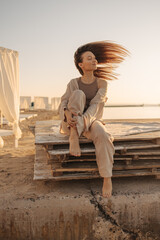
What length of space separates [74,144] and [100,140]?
297 mm

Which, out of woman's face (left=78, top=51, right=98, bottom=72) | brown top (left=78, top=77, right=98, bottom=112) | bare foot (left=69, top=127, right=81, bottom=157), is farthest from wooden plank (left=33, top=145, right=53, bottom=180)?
woman's face (left=78, top=51, right=98, bottom=72)

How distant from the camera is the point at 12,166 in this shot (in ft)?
11.2

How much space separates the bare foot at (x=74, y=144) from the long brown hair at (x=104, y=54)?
1.19m

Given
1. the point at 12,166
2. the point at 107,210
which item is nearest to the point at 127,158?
the point at 107,210

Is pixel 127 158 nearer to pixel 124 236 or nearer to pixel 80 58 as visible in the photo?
pixel 124 236

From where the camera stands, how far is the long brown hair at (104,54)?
2.85m

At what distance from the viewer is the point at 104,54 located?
9.89ft

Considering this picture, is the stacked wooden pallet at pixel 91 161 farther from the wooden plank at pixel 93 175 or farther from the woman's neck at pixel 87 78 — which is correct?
the woman's neck at pixel 87 78

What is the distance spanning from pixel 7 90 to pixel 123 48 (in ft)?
11.4

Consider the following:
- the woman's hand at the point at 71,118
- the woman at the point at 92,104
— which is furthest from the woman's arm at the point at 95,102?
the woman's hand at the point at 71,118

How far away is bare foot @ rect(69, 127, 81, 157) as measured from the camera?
6.85 ft

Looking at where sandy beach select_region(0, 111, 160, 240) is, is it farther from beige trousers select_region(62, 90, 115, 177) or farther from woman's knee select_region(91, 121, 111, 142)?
woman's knee select_region(91, 121, 111, 142)

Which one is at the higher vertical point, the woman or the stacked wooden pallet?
the woman

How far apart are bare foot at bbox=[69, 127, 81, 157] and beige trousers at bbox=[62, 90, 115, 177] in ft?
0.33
